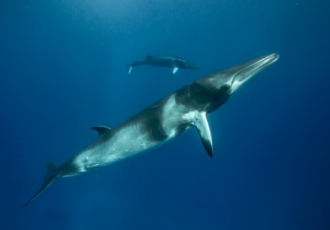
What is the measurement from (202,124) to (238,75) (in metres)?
1.41

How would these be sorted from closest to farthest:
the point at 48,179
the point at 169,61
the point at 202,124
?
the point at 202,124, the point at 48,179, the point at 169,61

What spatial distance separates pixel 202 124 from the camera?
6039 mm

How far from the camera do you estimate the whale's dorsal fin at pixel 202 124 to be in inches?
231

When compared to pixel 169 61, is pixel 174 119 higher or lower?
lower

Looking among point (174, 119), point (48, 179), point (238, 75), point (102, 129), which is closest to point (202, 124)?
point (174, 119)

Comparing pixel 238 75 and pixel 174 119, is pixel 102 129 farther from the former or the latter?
pixel 238 75

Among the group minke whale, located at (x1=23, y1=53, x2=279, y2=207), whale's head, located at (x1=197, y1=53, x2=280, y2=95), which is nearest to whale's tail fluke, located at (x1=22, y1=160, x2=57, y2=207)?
minke whale, located at (x1=23, y1=53, x2=279, y2=207)

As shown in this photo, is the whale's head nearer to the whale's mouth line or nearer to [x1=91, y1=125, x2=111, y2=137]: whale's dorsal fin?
the whale's mouth line

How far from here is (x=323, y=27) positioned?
91.6 ft

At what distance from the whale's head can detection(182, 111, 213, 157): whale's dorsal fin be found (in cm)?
74

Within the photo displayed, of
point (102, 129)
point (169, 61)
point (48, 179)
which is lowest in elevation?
point (48, 179)

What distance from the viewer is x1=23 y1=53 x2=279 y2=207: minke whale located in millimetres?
5844

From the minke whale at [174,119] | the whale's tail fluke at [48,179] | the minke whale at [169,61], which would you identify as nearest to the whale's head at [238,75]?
the minke whale at [174,119]

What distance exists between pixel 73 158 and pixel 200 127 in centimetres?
380
